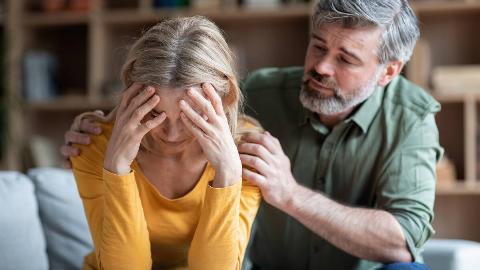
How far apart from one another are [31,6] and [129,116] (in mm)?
3071

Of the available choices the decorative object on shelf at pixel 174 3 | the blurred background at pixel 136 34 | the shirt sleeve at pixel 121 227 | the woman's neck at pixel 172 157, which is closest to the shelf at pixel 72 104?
the blurred background at pixel 136 34

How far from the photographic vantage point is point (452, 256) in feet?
7.13

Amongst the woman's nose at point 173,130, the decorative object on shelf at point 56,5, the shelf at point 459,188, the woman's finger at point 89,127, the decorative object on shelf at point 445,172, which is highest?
the woman's nose at point 173,130

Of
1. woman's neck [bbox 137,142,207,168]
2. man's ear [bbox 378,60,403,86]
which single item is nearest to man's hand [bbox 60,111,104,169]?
woman's neck [bbox 137,142,207,168]

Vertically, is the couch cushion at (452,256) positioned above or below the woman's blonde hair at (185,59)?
below

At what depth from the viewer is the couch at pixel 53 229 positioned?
2035 mm

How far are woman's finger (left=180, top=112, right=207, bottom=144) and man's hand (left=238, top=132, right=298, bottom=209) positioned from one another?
0.21 metres

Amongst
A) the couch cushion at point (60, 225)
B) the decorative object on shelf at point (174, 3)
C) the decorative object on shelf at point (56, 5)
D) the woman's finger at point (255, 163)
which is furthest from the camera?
the decorative object on shelf at point (56, 5)

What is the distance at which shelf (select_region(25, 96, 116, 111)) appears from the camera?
12.8 ft

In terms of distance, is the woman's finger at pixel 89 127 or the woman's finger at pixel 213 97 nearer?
the woman's finger at pixel 213 97

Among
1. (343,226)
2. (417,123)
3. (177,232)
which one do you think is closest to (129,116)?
(177,232)

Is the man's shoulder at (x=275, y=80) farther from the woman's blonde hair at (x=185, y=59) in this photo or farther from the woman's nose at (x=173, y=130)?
the woman's nose at (x=173, y=130)

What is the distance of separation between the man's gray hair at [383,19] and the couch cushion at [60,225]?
923 mm

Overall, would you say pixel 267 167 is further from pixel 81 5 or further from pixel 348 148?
pixel 81 5
